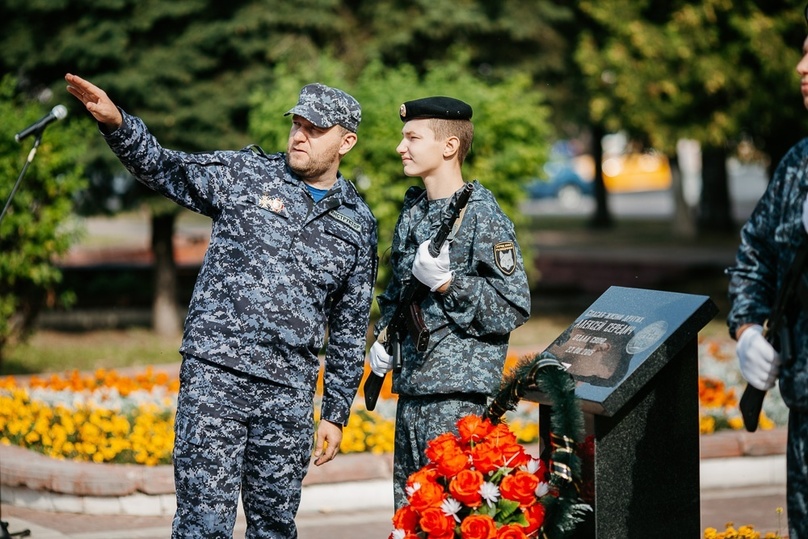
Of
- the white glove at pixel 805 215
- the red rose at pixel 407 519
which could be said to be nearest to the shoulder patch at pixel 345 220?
the red rose at pixel 407 519

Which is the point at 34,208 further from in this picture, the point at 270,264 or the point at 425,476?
the point at 425,476

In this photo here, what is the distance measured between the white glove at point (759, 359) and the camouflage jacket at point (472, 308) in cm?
99

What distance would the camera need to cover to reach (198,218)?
1177 inches

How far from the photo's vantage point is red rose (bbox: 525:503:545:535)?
3.75 m

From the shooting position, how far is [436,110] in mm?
4133

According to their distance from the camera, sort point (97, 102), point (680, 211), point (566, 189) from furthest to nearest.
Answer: point (566, 189) → point (680, 211) → point (97, 102)

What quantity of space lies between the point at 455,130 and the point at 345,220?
512 millimetres

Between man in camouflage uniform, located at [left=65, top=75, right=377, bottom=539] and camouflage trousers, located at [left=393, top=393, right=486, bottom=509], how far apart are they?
266mm

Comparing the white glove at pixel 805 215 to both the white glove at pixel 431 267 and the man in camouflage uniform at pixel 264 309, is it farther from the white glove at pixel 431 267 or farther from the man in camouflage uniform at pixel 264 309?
the man in camouflage uniform at pixel 264 309

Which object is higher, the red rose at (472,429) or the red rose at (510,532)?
the red rose at (472,429)

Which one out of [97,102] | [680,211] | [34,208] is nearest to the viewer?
[97,102]

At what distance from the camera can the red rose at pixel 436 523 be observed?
12.0ft

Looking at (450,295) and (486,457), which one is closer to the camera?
(486,457)

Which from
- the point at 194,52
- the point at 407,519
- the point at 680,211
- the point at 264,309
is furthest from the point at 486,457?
the point at 680,211
